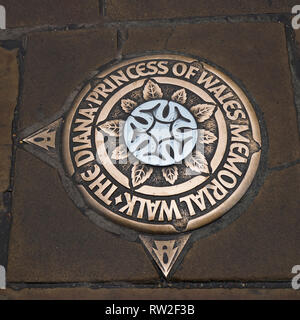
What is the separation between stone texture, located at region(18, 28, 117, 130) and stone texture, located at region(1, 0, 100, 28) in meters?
0.08

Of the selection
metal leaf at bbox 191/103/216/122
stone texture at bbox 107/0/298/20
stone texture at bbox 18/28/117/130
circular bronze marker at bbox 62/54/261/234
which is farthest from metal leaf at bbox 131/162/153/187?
stone texture at bbox 107/0/298/20

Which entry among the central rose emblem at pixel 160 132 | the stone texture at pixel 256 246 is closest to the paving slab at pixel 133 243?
the stone texture at pixel 256 246

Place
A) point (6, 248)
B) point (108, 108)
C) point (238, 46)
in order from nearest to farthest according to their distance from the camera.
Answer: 1. point (6, 248)
2. point (108, 108)
3. point (238, 46)

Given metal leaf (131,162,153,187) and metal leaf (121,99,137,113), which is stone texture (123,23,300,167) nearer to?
metal leaf (121,99,137,113)

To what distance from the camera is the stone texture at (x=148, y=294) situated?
1227 millimetres

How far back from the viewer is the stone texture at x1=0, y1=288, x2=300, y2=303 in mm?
1227

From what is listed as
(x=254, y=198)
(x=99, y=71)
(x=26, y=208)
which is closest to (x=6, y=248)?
(x=26, y=208)

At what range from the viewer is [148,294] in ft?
4.10

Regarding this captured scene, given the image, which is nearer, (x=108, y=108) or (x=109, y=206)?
(x=109, y=206)

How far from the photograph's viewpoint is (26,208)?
137 centimetres

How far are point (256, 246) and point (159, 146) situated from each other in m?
0.51

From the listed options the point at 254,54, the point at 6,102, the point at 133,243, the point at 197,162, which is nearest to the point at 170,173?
the point at 197,162
